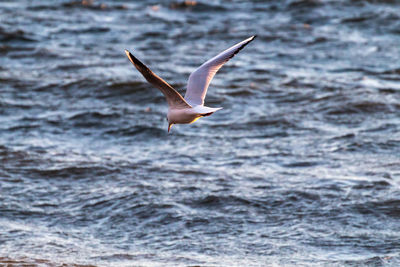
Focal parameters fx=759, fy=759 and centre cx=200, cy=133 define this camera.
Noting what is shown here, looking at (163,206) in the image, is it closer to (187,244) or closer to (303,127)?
(187,244)

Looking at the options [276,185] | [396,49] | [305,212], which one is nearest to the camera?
[305,212]

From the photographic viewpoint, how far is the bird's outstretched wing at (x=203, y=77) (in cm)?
507

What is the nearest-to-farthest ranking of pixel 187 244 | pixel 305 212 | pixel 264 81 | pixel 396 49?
pixel 187 244
pixel 305 212
pixel 264 81
pixel 396 49

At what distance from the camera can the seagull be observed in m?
4.19

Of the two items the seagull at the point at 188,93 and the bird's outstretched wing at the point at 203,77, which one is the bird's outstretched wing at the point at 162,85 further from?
the bird's outstretched wing at the point at 203,77

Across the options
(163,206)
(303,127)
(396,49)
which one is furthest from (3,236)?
(396,49)

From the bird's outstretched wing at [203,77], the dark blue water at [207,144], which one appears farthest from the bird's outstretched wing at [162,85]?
the dark blue water at [207,144]

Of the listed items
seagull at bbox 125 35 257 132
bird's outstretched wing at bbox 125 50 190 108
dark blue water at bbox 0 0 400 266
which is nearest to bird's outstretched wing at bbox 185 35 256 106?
seagull at bbox 125 35 257 132

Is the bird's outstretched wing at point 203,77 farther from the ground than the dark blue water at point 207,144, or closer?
farther from the ground

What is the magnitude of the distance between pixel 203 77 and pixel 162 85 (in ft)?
3.07

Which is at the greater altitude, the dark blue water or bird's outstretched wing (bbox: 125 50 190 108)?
bird's outstretched wing (bbox: 125 50 190 108)

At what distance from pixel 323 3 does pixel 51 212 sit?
863cm

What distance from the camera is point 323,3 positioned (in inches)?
551

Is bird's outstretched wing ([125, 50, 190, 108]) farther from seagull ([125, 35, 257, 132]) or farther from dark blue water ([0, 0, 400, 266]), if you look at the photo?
dark blue water ([0, 0, 400, 266])
